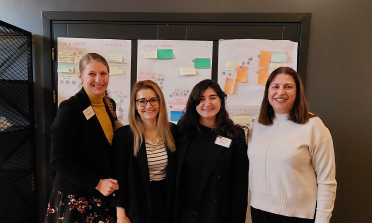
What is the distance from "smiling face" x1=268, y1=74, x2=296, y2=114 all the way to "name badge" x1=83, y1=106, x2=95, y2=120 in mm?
1148

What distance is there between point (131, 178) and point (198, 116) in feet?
1.94

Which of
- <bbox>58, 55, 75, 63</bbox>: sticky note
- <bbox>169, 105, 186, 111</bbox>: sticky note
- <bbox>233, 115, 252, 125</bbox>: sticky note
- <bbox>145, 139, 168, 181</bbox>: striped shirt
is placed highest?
<bbox>58, 55, 75, 63</bbox>: sticky note

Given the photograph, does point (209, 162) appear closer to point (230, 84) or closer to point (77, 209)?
point (77, 209)

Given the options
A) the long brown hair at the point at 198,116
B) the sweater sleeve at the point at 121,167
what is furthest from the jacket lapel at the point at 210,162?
the sweater sleeve at the point at 121,167

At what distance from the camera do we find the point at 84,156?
49.5 inches

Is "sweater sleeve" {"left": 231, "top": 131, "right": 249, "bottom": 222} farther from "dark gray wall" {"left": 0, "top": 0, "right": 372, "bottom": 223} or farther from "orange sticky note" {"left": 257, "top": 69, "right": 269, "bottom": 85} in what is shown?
"dark gray wall" {"left": 0, "top": 0, "right": 372, "bottom": 223}

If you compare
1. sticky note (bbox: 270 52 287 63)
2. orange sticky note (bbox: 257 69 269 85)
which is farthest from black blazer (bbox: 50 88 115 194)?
sticky note (bbox: 270 52 287 63)

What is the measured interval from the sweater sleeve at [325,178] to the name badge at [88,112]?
137 centimetres

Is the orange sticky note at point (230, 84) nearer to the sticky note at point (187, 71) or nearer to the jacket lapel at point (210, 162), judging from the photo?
the sticky note at point (187, 71)

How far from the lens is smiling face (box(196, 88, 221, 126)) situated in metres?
1.26

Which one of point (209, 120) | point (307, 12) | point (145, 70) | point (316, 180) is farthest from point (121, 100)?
point (307, 12)

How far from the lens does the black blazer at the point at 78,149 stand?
1187mm

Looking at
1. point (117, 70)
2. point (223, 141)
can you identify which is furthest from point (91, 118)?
point (117, 70)

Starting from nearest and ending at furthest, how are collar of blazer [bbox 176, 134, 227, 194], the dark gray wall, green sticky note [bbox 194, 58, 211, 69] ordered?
collar of blazer [bbox 176, 134, 227, 194] → the dark gray wall → green sticky note [bbox 194, 58, 211, 69]
